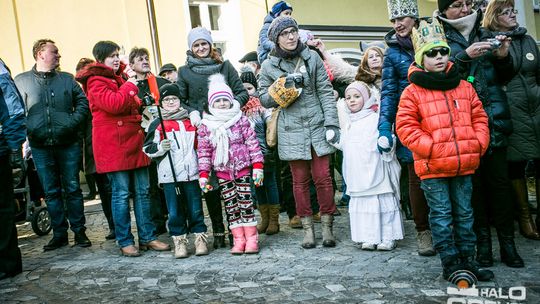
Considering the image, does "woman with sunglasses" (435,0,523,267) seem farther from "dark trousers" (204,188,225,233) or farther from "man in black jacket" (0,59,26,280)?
"man in black jacket" (0,59,26,280)

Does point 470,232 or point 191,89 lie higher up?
point 191,89

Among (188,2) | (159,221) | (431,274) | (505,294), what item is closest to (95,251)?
(159,221)

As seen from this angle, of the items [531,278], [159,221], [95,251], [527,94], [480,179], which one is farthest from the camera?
[159,221]

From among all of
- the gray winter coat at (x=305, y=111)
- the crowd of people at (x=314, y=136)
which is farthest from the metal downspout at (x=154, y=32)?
the gray winter coat at (x=305, y=111)

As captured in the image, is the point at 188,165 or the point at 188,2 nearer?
the point at 188,165

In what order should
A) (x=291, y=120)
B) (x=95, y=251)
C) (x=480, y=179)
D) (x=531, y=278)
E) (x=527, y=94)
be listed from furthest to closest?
(x=95, y=251), (x=291, y=120), (x=527, y=94), (x=480, y=179), (x=531, y=278)

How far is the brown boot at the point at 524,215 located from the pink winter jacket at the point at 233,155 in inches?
97.6

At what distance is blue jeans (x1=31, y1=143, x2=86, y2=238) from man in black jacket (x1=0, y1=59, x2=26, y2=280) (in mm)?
1113

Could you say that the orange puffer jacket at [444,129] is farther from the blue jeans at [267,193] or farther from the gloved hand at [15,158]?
the gloved hand at [15,158]

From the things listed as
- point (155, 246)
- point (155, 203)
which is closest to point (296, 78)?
point (155, 246)

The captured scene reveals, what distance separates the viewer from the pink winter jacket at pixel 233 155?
228 inches

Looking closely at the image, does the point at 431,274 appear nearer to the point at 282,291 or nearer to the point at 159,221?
the point at 282,291

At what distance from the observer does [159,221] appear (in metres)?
7.29

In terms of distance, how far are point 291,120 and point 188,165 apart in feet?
3.64
